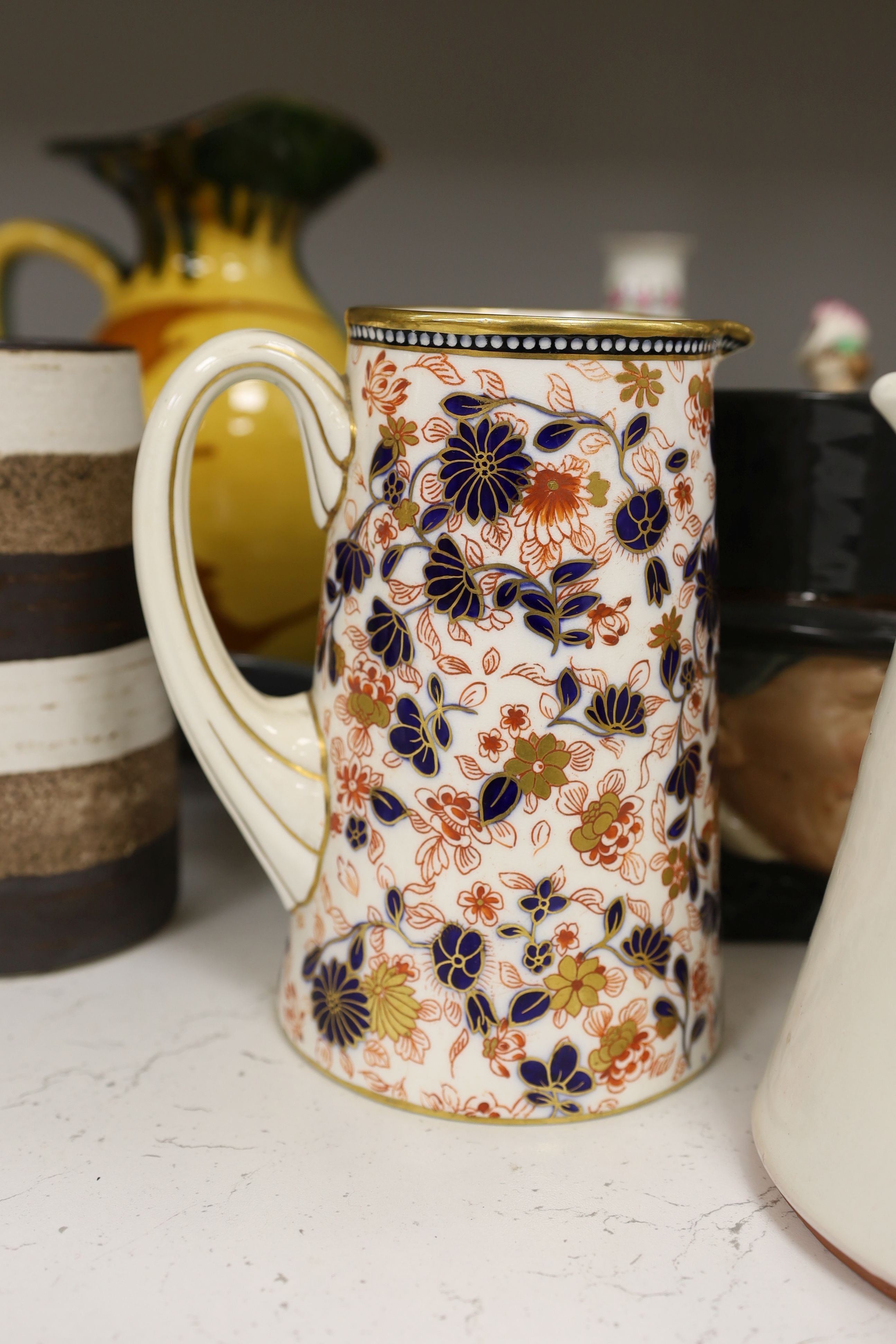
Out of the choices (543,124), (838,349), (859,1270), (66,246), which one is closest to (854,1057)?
(859,1270)

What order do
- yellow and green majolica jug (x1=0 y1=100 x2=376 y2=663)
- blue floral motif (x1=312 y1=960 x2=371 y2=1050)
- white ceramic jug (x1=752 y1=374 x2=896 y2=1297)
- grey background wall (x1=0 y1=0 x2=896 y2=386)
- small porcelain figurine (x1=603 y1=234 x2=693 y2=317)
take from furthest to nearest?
1. grey background wall (x1=0 y1=0 x2=896 y2=386)
2. small porcelain figurine (x1=603 y1=234 x2=693 y2=317)
3. yellow and green majolica jug (x1=0 y1=100 x2=376 y2=663)
4. blue floral motif (x1=312 y1=960 x2=371 y2=1050)
5. white ceramic jug (x1=752 y1=374 x2=896 y2=1297)

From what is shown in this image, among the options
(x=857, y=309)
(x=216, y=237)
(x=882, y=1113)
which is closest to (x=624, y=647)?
(x=882, y=1113)

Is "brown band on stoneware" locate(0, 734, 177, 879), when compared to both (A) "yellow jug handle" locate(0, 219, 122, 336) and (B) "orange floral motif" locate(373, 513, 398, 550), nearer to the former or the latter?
(B) "orange floral motif" locate(373, 513, 398, 550)

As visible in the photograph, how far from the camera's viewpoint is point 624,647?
0.39 meters

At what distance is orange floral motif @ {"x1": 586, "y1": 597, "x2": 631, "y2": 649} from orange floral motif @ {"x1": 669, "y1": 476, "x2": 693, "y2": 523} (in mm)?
35

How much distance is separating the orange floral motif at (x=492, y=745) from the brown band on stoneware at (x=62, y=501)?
7.5 inches

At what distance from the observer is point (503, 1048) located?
1.34 feet

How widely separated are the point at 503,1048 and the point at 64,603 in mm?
238

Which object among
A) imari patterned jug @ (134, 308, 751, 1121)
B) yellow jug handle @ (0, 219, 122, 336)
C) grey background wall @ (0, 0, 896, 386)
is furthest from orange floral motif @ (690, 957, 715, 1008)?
grey background wall @ (0, 0, 896, 386)

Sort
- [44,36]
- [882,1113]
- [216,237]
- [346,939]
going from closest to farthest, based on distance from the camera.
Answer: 1. [882,1113]
2. [346,939]
3. [216,237]
4. [44,36]

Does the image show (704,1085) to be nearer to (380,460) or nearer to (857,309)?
→ (380,460)

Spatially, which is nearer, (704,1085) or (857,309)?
(704,1085)

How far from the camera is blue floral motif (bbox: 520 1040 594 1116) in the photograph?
1.35 feet

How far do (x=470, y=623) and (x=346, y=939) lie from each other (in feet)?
0.41
